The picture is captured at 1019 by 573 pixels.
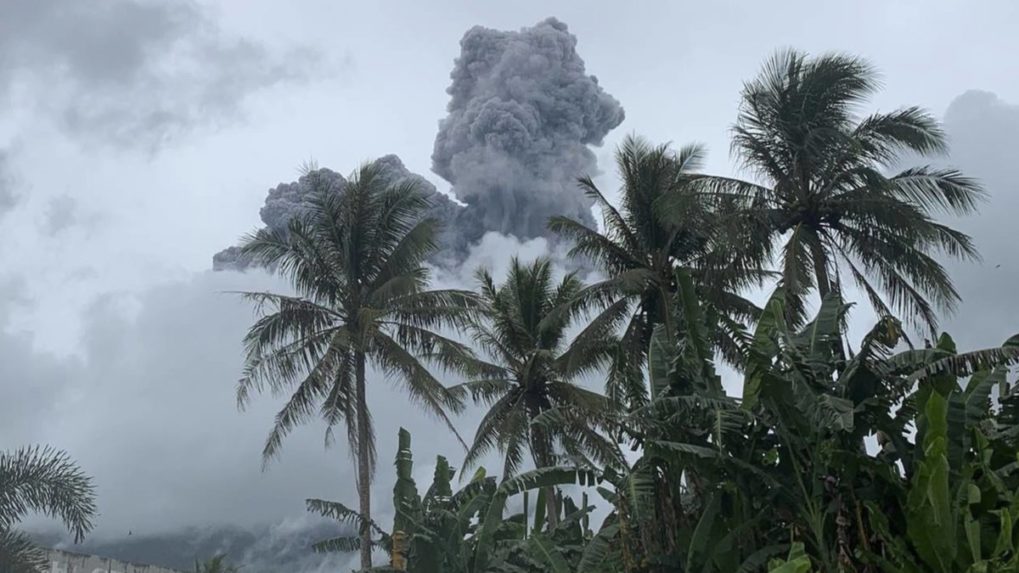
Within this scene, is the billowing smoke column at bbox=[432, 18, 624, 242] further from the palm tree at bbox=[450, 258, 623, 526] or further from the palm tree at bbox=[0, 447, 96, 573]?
the palm tree at bbox=[0, 447, 96, 573]

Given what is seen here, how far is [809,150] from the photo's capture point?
83.4ft

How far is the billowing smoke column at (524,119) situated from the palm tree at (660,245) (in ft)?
293

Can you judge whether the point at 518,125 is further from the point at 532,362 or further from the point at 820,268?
the point at 820,268

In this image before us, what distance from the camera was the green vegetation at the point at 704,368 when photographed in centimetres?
1770

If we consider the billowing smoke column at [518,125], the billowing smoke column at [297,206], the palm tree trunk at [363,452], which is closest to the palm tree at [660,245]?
the palm tree trunk at [363,452]

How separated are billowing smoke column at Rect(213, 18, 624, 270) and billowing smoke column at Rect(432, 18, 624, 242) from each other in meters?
0.10

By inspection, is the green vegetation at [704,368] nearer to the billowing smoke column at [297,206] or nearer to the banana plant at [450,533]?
the banana plant at [450,533]

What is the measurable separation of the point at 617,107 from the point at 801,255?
4279 inches

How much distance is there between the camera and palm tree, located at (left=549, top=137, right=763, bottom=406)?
1054 inches

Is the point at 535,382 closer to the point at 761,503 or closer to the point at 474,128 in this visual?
the point at 761,503

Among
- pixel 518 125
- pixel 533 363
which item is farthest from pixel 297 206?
pixel 533 363

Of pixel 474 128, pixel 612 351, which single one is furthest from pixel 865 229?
pixel 474 128

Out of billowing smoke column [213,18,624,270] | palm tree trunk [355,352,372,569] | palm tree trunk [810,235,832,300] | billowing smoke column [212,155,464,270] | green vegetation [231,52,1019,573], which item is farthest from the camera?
billowing smoke column [213,18,624,270]

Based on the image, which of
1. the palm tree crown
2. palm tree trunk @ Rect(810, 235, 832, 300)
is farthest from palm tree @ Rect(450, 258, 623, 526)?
palm tree trunk @ Rect(810, 235, 832, 300)
